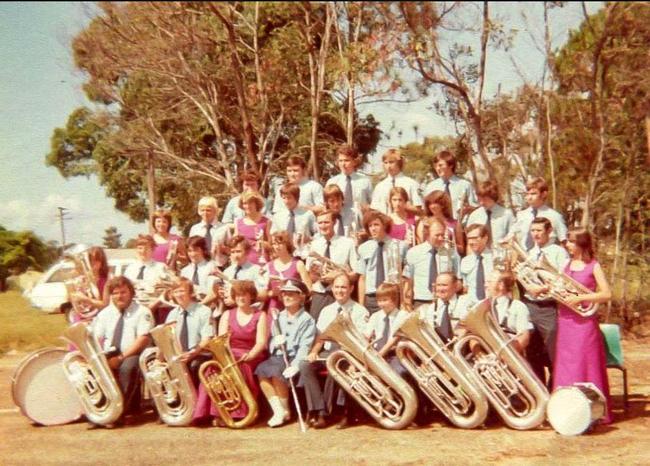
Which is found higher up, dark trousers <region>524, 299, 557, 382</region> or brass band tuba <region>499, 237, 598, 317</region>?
brass band tuba <region>499, 237, 598, 317</region>

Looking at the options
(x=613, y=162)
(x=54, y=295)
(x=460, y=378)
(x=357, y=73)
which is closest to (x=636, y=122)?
(x=613, y=162)

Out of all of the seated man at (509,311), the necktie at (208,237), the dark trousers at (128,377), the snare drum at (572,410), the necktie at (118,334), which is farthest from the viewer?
the necktie at (208,237)

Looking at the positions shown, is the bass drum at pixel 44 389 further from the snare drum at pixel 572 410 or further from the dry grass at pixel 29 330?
the snare drum at pixel 572 410

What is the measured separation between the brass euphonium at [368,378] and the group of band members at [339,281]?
18 cm

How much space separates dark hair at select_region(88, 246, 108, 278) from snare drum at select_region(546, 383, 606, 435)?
4146 millimetres

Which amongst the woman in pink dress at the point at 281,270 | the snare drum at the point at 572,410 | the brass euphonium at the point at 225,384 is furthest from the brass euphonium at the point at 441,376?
the brass euphonium at the point at 225,384

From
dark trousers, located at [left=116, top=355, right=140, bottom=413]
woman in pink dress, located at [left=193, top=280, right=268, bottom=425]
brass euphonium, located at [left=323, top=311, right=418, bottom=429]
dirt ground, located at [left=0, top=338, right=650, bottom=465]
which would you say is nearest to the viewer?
dirt ground, located at [left=0, top=338, right=650, bottom=465]

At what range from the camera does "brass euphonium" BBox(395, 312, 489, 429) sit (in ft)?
21.0

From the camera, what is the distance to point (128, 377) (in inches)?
274

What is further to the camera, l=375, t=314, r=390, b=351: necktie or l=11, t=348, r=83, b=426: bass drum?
l=11, t=348, r=83, b=426: bass drum

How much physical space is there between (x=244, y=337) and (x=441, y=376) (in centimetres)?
173

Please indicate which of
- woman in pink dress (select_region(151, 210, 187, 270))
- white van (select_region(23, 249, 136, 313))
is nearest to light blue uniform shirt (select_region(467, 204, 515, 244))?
woman in pink dress (select_region(151, 210, 187, 270))

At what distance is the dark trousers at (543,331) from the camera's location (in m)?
6.88

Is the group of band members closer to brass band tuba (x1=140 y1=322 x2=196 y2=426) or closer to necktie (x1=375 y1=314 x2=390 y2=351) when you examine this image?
necktie (x1=375 y1=314 x2=390 y2=351)
